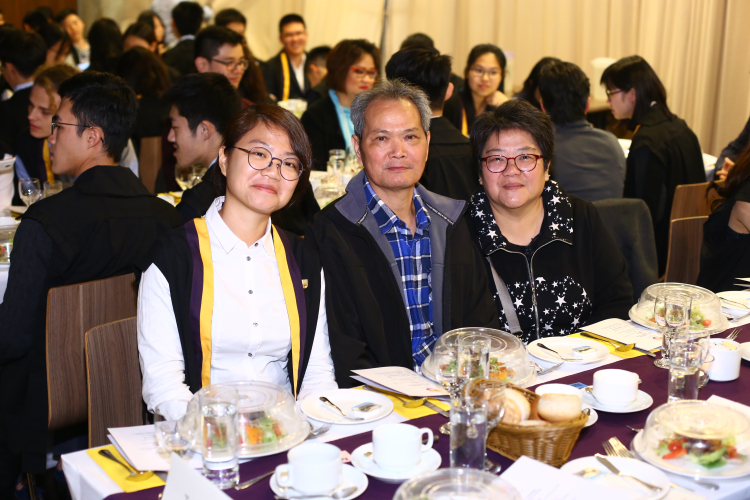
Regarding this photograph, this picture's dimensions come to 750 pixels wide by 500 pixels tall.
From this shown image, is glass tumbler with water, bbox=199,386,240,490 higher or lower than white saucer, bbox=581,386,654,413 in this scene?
higher

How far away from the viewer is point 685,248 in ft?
10.6

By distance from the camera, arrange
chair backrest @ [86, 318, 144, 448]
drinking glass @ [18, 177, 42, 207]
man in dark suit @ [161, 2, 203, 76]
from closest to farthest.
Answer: chair backrest @ [86, 318, 144, 448], drinking glass @ [18, 177, 42, 207], man in dark suit @ [161, 2, 203, 76]

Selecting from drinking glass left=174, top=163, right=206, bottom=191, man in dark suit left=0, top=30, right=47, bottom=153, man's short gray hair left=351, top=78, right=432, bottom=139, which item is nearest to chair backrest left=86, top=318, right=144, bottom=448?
man's short gray hair left=351, top=78, right=432, bottom=139

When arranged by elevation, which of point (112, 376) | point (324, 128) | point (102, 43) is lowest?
point (112, 376)

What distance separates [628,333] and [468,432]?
107 centimetres

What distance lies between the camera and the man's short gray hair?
242 centimetres

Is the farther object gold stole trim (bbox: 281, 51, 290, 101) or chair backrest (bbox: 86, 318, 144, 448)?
gold stole trim (bbox: 281, 51, 290, 101)

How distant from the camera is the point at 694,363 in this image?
1.60 meters

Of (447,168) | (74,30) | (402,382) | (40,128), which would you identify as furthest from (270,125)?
(74,30)

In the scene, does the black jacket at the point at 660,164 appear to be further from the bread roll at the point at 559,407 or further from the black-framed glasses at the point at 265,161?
the bread roll at the point at 559,407

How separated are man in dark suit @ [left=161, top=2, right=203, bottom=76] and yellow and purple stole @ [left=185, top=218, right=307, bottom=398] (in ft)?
18.7

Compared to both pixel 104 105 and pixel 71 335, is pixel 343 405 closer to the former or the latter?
pixel 71 335

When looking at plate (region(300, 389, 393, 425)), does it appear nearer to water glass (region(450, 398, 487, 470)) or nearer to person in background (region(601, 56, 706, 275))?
water glass (region(450, 398, 487, 470))

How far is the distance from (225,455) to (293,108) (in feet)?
15.5
